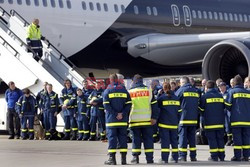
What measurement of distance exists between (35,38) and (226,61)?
17.1 ft

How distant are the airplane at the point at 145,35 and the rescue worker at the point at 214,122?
21.5ft

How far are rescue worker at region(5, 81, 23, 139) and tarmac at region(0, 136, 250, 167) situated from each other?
1182 millimetres

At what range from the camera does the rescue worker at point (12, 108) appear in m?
20.3

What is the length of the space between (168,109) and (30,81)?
6830 mm

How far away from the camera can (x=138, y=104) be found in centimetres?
1388

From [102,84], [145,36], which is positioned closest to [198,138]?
[102,84]

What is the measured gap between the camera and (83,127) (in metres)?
19.7

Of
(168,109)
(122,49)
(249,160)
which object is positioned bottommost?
(249,160)

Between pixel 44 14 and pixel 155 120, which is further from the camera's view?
pixel 44 14

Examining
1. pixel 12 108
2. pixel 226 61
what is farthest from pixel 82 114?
pixel 226 61

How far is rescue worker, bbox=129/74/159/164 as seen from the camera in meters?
13.8

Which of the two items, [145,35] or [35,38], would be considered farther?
[145,35]

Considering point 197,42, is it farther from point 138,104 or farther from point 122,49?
point 138,104

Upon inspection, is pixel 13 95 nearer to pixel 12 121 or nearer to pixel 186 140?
pixel 12 121
